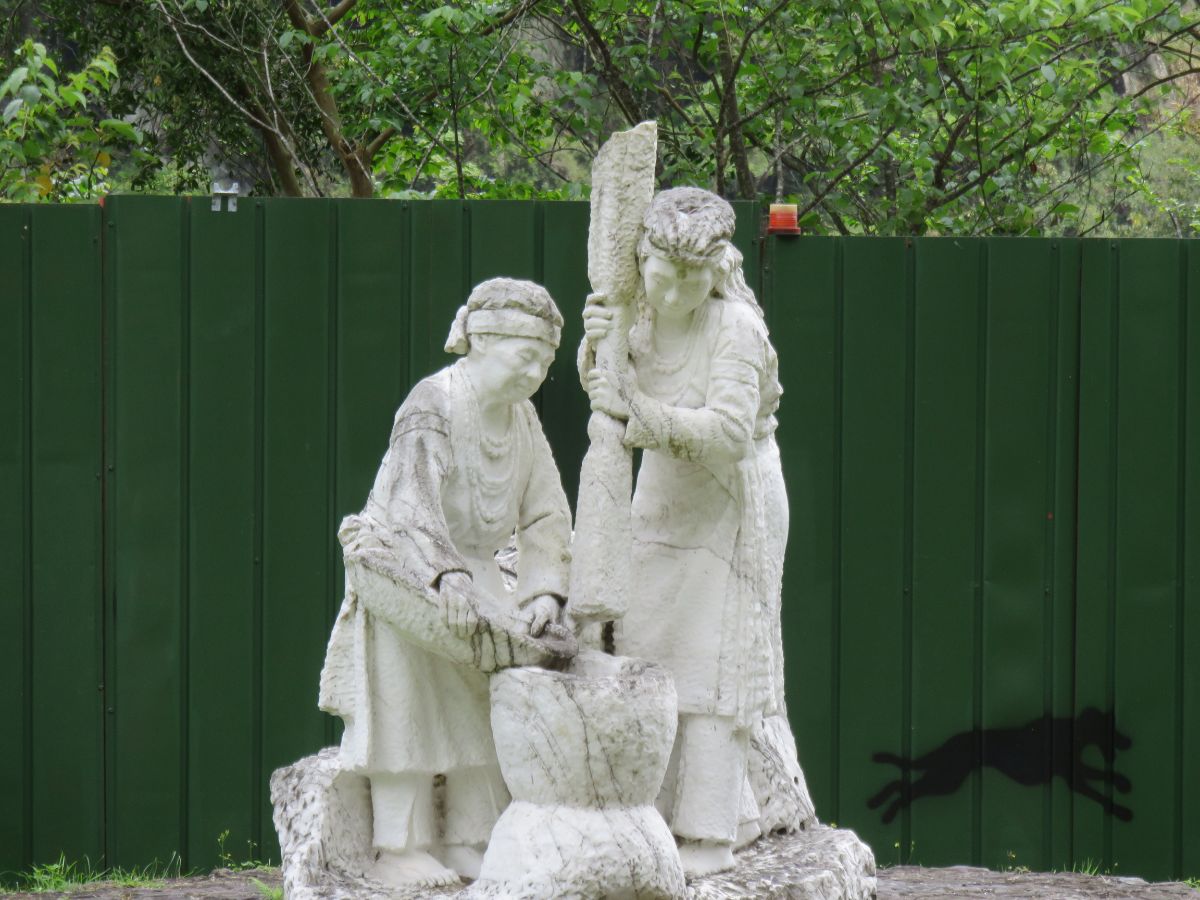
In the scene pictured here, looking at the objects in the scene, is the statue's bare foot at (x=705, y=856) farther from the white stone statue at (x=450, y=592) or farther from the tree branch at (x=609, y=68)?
the tree branch at (x=609, y=68)

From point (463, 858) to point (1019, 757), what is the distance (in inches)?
116

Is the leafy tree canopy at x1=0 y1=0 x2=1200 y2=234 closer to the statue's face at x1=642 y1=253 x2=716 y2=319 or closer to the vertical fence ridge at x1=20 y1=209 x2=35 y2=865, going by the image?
the vertical fence ridge at x1=20 y1=209 x2=35 y2=865

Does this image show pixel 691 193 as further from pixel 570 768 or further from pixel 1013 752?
pixel 1013 752

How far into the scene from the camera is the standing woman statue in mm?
4691

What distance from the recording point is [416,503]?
4684mm

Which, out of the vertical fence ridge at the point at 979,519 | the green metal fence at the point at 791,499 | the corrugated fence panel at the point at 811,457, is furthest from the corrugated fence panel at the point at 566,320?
the vertical fence ridge at the point at 979,519

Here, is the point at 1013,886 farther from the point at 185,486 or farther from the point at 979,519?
the point at 185,486

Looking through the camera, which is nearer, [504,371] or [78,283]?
[504,371]

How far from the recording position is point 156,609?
22.4ft

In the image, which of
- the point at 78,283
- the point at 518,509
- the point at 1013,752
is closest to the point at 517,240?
the point at 78,283

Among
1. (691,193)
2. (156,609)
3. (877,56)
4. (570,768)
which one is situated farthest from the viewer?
(877,56)

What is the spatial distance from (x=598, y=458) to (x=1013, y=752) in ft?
9.95

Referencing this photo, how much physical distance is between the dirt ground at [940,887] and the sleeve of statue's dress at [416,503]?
72.6 inches

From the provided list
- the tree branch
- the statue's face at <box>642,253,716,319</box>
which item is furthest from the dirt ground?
the tree branch
